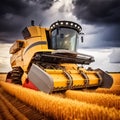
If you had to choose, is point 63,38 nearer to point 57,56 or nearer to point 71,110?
point 57,56

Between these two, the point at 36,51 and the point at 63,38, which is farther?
the point at 63,38

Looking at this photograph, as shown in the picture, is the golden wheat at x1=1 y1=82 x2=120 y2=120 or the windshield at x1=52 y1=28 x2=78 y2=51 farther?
the windshield at x1=52 y1=28 x2=78 y2=51

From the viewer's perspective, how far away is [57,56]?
8.88m

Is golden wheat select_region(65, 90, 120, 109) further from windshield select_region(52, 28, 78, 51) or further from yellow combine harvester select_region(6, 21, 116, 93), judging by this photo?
windshield select_region(52, 28, 78, 51)

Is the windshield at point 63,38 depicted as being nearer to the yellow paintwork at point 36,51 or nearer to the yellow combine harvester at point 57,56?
the yellow combine harvester at point 57,56

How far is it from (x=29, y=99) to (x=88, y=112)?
9.83 feet

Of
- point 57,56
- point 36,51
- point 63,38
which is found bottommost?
point 57,56

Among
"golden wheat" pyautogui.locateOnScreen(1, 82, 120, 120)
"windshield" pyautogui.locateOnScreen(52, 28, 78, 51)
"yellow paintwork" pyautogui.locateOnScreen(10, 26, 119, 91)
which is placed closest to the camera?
"golden wheat" pyautogui.locateOnScreen(1, 82, 120, 120)

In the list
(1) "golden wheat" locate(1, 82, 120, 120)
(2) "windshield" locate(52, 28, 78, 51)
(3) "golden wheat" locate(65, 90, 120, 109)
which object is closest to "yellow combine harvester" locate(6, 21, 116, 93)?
(2) "windshield" locate(52, 28, 78, 51)

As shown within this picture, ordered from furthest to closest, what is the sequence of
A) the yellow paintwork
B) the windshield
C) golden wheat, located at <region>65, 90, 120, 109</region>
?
the windshield < the yellow paintwork < golden wheat, located at <region>65, 90, 120, 109</region>

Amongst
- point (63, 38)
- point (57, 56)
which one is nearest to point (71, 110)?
point (57, 56)

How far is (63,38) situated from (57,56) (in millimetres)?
1045

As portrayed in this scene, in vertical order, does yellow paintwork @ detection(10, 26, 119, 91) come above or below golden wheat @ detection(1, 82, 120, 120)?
above

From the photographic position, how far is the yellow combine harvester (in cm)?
828
